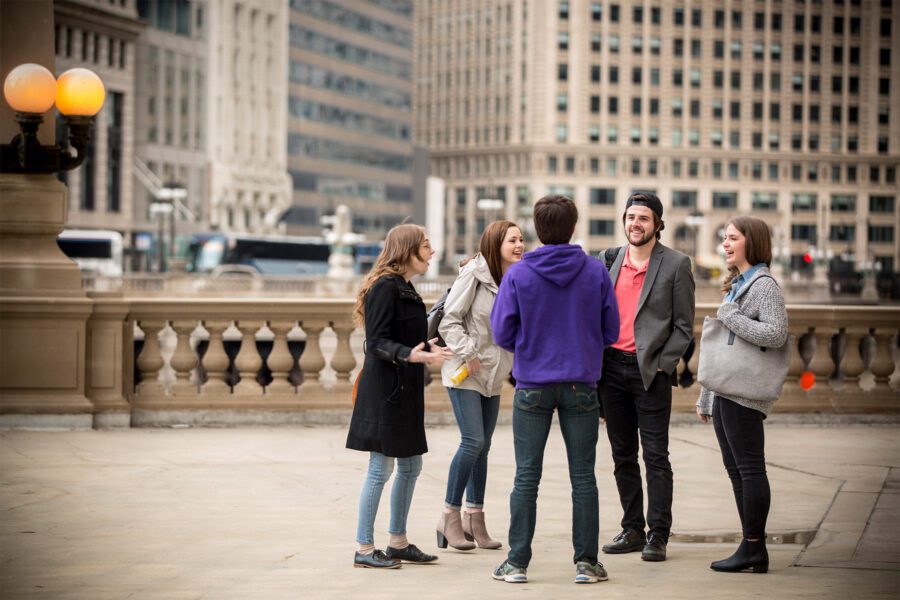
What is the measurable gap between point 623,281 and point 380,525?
2.09m

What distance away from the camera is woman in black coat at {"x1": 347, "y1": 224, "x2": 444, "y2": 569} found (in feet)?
22.6

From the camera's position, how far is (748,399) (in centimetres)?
693

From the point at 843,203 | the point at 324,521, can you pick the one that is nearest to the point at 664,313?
the point at 324,521

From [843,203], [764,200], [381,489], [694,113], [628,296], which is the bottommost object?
[381,489]

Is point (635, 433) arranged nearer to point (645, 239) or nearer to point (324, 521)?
point (645, 239)

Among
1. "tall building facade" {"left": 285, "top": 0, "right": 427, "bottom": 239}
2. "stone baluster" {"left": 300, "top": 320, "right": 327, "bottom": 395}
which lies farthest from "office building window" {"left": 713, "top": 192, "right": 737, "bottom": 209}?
"stone baluster" {"left": 300, "top": 320, "right": 327, "bottom": 395}

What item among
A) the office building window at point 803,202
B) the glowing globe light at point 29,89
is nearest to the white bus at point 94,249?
the glowing globe light at point 29,89

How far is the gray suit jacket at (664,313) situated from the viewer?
7297 mm

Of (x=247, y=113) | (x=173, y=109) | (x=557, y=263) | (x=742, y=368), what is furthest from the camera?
(x=247, y=113)

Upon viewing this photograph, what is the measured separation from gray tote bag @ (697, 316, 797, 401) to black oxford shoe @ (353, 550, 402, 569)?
1.82 metres

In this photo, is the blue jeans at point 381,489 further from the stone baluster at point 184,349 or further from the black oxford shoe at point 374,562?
the stone baluster at point 184,349

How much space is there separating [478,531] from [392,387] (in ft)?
3.66

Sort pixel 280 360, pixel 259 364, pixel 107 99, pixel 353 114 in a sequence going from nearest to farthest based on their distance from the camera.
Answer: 1. pixel 280 360
2. pixel 259 364
3. pixel 107 99
4. pixel 353 114

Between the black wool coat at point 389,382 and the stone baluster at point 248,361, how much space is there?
17.7ft
